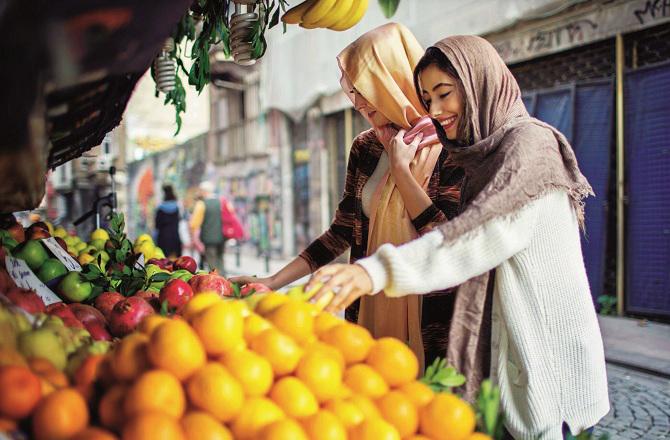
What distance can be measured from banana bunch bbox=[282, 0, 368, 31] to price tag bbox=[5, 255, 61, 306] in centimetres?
146

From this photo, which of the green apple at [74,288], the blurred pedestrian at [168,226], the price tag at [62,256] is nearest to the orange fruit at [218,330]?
the green apple at [74,288]

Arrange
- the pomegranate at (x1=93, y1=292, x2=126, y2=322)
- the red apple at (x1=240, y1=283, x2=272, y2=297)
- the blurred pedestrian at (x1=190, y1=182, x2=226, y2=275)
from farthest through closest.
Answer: the blurred pedestrian at (x1=190, y1=182, x2=226, y2=275) → the pomegranate at (x1=93, y1=292, x2=126, y2=322) → the red apple at (x1=240, y1=283, x2=272, y2=297)

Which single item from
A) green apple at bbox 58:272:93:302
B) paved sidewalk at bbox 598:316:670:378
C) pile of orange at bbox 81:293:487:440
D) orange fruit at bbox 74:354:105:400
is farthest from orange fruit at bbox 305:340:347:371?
paved sidewalk at bbox 598:316:670:378

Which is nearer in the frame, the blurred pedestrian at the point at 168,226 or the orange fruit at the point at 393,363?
the orange fruit at the point at 393,363

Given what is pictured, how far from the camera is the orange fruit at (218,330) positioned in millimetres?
1080

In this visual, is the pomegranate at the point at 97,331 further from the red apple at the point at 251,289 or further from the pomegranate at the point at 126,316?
the red apple at the point at 251,289

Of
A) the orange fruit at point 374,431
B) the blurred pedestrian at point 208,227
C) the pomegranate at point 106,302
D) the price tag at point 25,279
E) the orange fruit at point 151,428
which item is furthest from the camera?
the blurred pedestrian at point 208,227

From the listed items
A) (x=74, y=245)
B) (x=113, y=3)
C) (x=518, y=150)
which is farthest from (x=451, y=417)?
(x=74, y=245)

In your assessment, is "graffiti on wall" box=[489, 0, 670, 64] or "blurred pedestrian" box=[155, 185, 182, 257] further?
"blurred pedestrian" box=[155, 185, 182, 257]

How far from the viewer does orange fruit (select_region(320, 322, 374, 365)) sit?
1211 mm

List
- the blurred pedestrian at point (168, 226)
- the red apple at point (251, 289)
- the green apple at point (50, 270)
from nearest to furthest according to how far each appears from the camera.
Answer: the red apple at point (251, 289) < the green apple at point (50, 270) < the blurred pedestrian at point (168, 226)

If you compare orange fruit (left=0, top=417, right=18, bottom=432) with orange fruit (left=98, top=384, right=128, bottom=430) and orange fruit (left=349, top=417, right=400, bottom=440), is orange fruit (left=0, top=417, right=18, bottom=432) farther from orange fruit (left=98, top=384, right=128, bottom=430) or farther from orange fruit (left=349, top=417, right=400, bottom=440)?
orange fruit (left=349, top=417, right=400, bottom=440)

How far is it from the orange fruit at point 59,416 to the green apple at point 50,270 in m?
1.13

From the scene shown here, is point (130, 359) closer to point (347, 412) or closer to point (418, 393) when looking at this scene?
point (347, 412)
